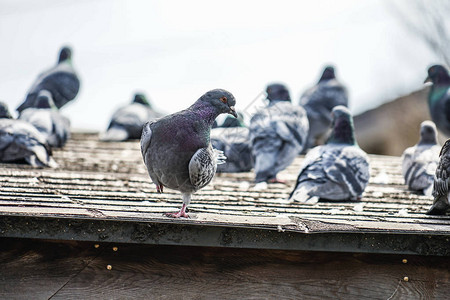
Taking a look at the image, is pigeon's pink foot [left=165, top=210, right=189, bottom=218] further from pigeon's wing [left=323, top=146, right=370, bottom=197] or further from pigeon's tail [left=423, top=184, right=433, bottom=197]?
pigeon's tail [left=423, top=184, right=433, bottom=197]

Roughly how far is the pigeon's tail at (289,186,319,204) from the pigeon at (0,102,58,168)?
84.2 inches

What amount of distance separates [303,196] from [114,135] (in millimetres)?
3954

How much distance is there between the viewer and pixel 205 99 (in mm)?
3355

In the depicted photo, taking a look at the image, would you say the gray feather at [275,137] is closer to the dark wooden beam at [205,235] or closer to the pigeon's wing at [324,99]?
the pigeon's wing at [324,99]

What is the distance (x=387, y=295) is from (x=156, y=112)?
250 inches

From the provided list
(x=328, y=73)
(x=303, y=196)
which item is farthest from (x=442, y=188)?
(x=328, y=73)

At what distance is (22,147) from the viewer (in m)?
5.27

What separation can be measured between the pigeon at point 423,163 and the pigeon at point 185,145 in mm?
2275

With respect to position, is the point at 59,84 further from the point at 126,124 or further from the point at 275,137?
the point at 275,137

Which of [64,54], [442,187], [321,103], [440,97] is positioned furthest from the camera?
[64,54]

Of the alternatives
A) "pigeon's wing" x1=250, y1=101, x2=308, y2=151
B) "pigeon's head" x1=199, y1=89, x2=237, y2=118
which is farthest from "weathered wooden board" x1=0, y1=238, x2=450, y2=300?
"pigeon's wing" x1=250, y1=101, x2=308, y2=151

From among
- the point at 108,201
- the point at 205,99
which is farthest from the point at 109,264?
the point at 205,99

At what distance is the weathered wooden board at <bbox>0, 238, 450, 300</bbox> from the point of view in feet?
9.41

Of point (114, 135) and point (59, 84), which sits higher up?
point (59, 84)
